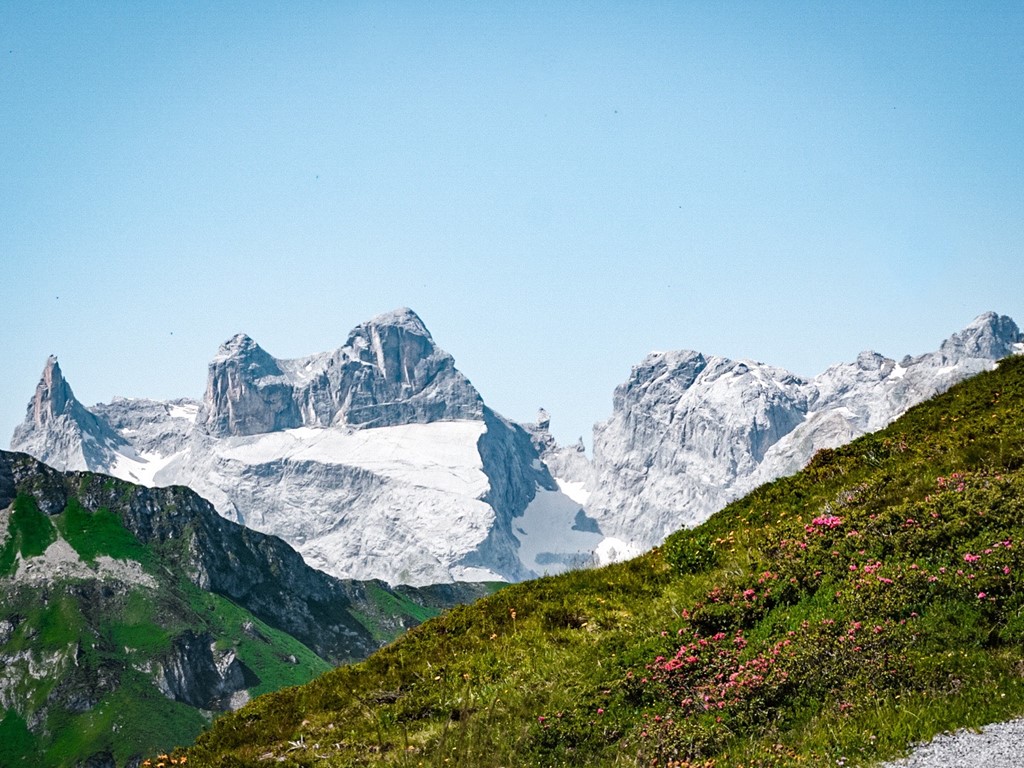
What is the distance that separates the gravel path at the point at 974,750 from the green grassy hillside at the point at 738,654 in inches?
12.1

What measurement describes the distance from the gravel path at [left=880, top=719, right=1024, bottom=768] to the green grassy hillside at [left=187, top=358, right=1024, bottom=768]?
1.01ft

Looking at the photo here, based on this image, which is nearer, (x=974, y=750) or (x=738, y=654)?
(x=974, y=750)

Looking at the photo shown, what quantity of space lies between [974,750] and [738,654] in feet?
18.1

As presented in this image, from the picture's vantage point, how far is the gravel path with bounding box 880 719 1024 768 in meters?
13.4

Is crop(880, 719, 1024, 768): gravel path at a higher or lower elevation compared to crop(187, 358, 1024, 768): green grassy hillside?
lower

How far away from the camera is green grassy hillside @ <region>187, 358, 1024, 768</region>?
1616 cm

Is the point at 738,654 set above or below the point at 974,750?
above

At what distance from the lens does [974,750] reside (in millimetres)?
13820

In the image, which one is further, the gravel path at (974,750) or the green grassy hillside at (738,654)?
the green grassy hillside at (738,654)

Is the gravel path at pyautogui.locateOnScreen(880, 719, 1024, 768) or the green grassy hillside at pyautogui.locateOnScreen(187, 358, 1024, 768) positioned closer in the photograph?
the gravel path at pyautogui.locateOnScreen(880, 719, 1024, 768)

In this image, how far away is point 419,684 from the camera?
2145 cm

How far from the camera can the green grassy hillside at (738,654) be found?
1616cm

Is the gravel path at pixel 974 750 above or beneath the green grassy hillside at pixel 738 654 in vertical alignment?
beneath

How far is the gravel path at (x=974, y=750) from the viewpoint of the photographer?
13.4m
